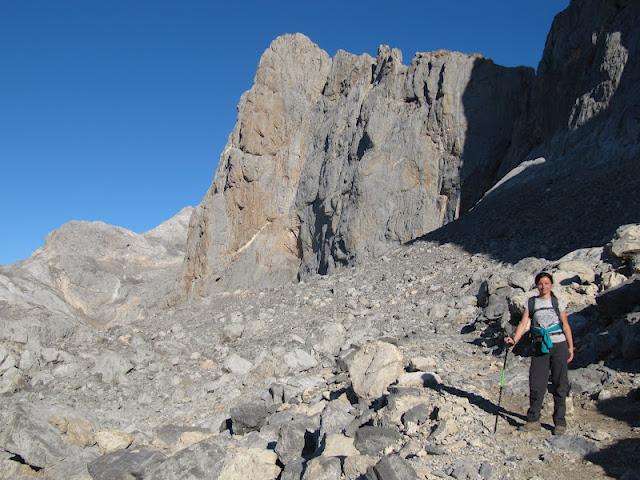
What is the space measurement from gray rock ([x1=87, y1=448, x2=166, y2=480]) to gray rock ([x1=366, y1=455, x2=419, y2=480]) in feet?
12.5

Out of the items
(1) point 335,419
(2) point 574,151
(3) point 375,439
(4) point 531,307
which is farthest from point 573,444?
(2) point 574,151

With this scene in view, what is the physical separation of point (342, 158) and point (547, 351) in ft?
94.0

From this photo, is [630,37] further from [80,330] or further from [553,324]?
[80,330]

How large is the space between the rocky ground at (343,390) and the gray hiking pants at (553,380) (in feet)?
0.77

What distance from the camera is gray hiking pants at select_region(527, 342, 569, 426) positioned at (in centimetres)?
523

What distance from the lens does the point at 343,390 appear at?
7.88 m

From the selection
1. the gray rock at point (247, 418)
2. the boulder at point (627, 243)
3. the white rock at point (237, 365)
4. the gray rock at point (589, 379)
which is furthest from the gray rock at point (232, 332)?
the gray rock at point (589, 379)

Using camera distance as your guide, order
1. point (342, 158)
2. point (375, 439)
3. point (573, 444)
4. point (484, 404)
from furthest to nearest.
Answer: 1. point (342, 158)
2. point (484, 404)
3. point (375, 439)
4. point (573, 444)

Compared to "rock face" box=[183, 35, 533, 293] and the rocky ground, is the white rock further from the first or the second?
"rock face" box=[183, 35, 533, 293]

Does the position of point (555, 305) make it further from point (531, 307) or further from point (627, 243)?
point (627, 243)

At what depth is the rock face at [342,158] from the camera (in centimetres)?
2738

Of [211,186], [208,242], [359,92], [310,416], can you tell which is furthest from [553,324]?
[211,186]

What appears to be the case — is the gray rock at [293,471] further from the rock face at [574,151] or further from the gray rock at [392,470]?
the rock face at [574,151]

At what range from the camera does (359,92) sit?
113 feet
